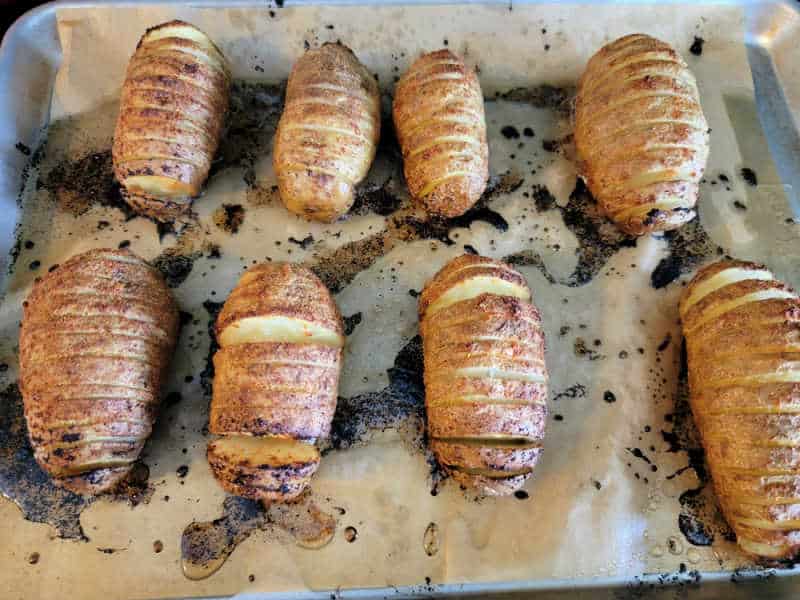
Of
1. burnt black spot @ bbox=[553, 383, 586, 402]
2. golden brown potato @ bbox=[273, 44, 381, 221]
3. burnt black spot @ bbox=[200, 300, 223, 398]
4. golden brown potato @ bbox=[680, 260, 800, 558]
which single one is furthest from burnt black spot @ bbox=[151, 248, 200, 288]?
golden brown potato @ bbox=[680, 260, 800, 558]

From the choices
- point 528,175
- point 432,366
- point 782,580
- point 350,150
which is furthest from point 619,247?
point 782,580

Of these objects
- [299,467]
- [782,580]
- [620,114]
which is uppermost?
[620,114]

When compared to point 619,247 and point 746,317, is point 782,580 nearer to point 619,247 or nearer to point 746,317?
point 746,317

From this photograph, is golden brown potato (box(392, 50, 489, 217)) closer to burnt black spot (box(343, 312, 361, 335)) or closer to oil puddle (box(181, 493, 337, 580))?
burnt black spot (box(343, 312, 361, 335))

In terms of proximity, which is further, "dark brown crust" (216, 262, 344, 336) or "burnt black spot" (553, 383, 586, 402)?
"burnt black spot" (553, 383, 586, 402)

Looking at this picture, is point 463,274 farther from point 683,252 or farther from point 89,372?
point 89,372

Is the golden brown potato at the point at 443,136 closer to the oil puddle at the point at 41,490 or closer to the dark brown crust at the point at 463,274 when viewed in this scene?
the dark brown crust at the point at 463,274
